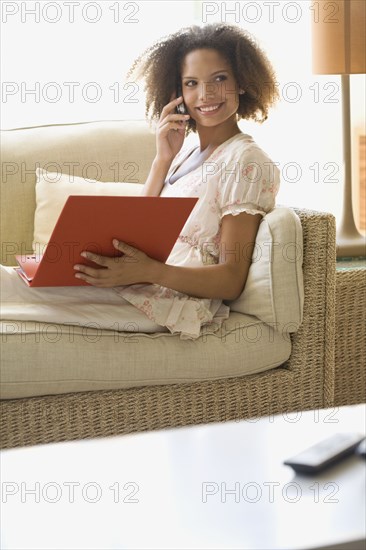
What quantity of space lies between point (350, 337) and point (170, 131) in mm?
672

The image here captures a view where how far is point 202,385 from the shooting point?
2.04 metres

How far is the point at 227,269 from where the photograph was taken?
2068mm

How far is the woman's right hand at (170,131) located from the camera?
7.34 feet

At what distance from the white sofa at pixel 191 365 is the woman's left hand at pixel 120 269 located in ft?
0.36

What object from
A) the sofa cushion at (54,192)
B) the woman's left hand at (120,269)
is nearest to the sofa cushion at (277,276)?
the woman's left hand at (120,269)

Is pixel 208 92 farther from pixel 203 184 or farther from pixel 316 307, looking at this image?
pixel 316 307

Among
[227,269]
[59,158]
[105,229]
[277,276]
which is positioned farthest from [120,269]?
[59,158]

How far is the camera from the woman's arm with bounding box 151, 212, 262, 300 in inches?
80.0

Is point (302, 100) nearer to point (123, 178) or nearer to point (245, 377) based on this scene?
point (123, 178)

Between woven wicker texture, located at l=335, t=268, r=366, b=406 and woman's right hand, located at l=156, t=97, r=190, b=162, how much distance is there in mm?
502

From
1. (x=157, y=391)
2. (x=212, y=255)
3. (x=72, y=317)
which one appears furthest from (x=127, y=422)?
(x=212, y=255)

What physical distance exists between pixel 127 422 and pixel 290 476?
86 cm

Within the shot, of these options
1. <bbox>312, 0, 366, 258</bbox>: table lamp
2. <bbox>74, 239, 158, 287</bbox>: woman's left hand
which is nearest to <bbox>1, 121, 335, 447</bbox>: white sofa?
<bbox>74, 239, 158, 287</bbox>: woman's left hand

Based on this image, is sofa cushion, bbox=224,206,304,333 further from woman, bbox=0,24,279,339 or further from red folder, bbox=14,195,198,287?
red folder, bbox=14,195,198,287
